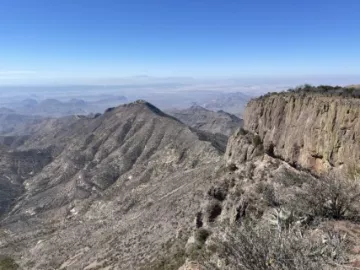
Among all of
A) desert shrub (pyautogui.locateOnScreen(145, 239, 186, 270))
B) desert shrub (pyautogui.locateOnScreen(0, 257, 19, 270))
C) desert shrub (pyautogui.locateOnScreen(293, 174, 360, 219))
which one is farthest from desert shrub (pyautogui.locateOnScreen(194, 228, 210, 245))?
desert shrub (pyautogui.locateOnScreen(0, 257, 19, 270))

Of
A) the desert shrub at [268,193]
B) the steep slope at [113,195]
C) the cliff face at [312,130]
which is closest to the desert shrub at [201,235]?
the desert shrub at [268,193]

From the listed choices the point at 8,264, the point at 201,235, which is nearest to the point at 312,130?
the point at 201,235

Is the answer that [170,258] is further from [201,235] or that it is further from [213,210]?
[213,210]

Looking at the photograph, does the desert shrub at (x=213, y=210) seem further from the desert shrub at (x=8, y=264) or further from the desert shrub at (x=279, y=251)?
the desert shrub at (x=8, y=264)

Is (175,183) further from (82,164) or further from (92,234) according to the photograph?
(82,164)

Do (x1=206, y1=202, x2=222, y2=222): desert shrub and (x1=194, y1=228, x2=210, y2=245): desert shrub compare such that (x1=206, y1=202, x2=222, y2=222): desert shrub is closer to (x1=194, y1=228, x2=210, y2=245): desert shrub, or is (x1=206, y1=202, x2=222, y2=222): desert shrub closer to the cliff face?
(x1=194, y1=228, x2=210, y2=245): desert shrub
